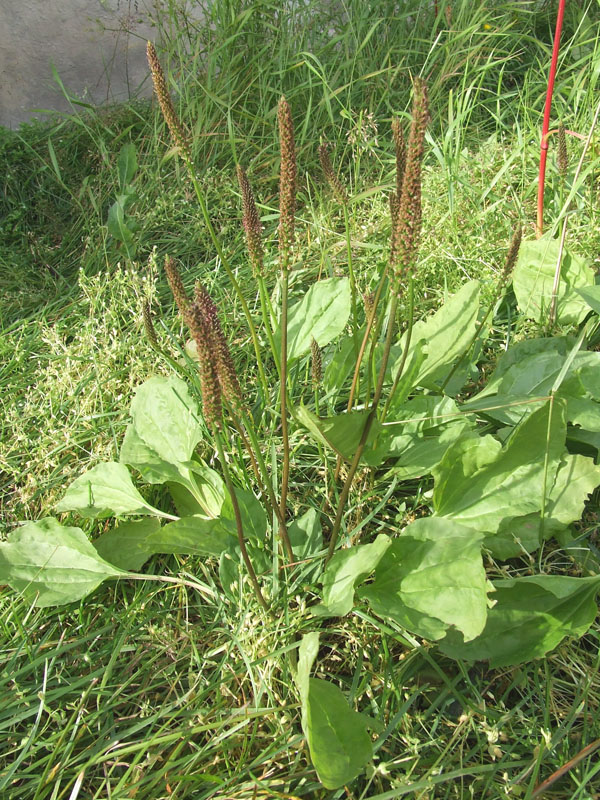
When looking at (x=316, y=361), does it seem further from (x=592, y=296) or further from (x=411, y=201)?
(x=592, y=296)

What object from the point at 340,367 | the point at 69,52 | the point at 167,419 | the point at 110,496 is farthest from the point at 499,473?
the point at 69,52

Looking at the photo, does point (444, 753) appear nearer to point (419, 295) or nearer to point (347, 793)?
point (347, 793)

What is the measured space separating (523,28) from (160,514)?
3.17 metres

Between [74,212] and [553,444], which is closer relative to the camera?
[553,444]

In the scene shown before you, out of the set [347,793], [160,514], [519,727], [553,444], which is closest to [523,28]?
[553,444]

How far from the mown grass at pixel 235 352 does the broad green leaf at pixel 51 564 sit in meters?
0.08

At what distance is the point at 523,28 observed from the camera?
11.5ft

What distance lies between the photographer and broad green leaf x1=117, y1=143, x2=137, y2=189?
3.32 meters

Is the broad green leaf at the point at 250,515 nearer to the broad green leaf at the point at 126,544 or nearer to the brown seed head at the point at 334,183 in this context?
the broad green leaf at the point at 126,544

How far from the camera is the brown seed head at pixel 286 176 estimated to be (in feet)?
4.21

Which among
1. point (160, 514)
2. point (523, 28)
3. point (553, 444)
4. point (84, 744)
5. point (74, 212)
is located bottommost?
point (84, 744)

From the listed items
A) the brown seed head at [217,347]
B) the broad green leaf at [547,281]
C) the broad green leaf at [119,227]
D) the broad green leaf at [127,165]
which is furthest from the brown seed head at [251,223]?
the broad green leaf at [127,165]

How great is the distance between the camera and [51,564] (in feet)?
5.92

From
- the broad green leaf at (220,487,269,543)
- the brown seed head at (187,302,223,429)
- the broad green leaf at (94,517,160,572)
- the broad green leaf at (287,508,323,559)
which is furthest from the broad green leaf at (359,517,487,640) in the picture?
the broad green leaf at (94,517,160,572)
